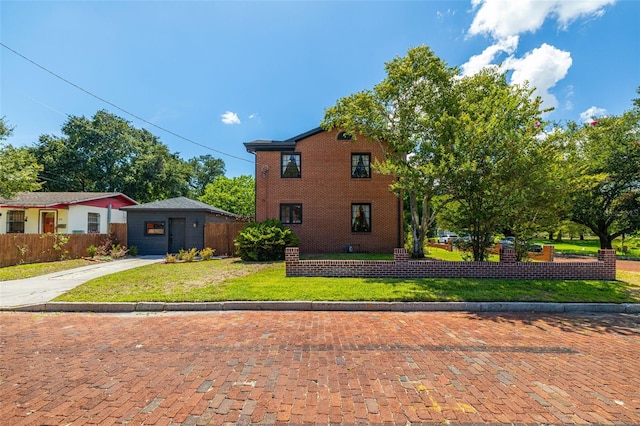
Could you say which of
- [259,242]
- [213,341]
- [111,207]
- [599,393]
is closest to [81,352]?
[213,341]

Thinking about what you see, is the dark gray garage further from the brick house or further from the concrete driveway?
the concrete driveway

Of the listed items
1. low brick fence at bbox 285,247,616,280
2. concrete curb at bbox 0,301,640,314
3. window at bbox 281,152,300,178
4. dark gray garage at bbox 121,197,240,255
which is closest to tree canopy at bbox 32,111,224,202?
dark gray garage at bbox 121,197,240,255

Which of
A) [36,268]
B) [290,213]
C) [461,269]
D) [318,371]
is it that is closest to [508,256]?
[461,269]

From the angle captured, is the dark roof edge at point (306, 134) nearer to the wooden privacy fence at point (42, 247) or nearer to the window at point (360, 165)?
the window at point (360, 165)

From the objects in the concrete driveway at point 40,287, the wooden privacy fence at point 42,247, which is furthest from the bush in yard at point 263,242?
the wooden privacy fence at point 42,247

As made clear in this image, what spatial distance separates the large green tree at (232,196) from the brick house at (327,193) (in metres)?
19.8

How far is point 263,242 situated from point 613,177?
2423cm

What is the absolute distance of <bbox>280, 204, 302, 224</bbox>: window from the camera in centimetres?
1673

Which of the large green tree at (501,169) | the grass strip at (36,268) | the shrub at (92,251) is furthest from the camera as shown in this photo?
the shrub at (92,251)

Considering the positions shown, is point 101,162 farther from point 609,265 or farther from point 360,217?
point 609,265

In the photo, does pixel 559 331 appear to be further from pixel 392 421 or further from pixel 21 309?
pixel 21 309

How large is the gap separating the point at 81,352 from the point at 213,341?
1.84m

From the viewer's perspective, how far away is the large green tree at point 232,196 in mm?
36312

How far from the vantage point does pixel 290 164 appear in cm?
1675
